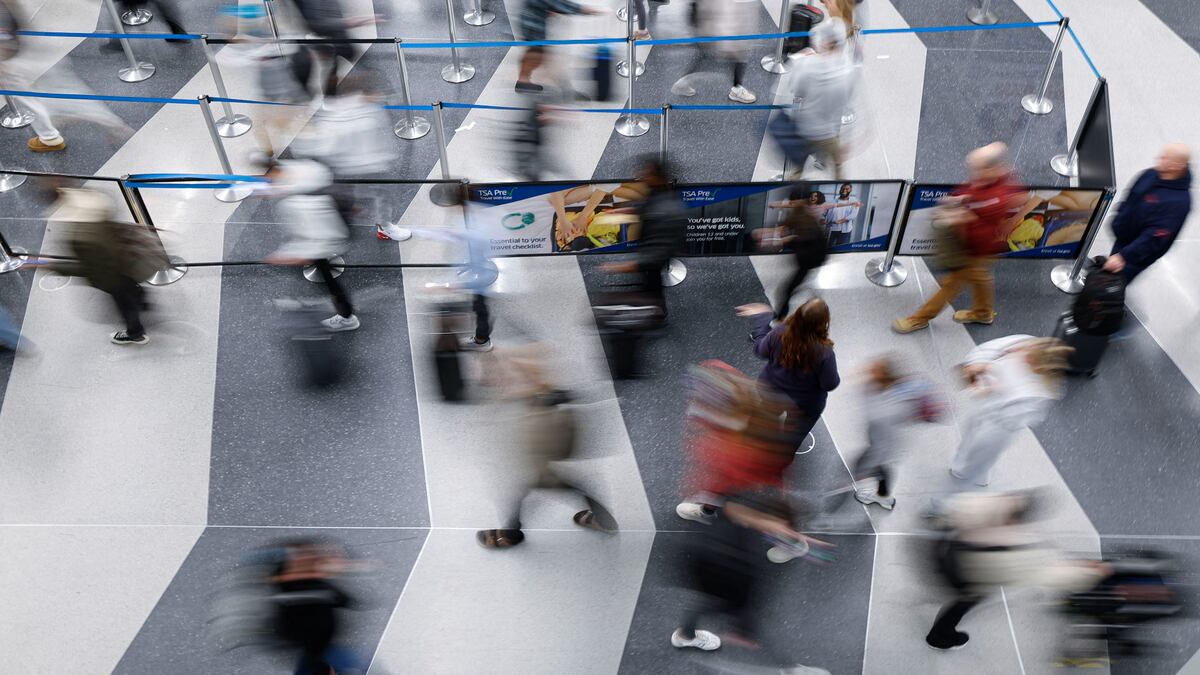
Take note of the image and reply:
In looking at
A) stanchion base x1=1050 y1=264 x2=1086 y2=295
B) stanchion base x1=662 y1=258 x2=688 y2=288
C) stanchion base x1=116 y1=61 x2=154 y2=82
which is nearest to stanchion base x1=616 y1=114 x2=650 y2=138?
stanchion base x1=662 y1=258 x2=688 y2=288

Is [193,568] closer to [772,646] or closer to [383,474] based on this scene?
[383,474]

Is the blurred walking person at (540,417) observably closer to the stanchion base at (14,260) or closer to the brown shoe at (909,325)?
the brown shoe at (909,325)

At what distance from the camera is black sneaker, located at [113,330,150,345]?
742cm

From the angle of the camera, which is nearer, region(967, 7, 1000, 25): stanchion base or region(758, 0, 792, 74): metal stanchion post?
region(758, 0, 792, 74): metal stanchion post

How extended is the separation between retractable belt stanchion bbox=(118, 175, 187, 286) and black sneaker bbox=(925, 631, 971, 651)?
20.0ft

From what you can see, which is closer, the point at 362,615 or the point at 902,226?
the point at 362,615

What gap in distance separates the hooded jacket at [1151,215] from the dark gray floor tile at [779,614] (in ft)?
10.1

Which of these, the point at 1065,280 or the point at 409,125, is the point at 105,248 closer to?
the point at 409,125

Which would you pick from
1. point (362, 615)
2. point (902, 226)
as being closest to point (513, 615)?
point (362, 615)

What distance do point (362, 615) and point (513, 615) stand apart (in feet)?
3.18

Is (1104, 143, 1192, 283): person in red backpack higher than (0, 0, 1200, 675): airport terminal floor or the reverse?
higher

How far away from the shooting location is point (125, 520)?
6332mm

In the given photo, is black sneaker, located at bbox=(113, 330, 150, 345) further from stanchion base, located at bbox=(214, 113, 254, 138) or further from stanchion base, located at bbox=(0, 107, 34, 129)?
stanchion base, located at bbox=(0, 107, 34, 129)

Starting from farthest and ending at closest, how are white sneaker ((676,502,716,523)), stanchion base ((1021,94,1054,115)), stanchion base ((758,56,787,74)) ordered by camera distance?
stanchion base ((758,56,787,74)), stanchion base ((1021,94,1054,115)), white sneaker ((676,502,716,523))
